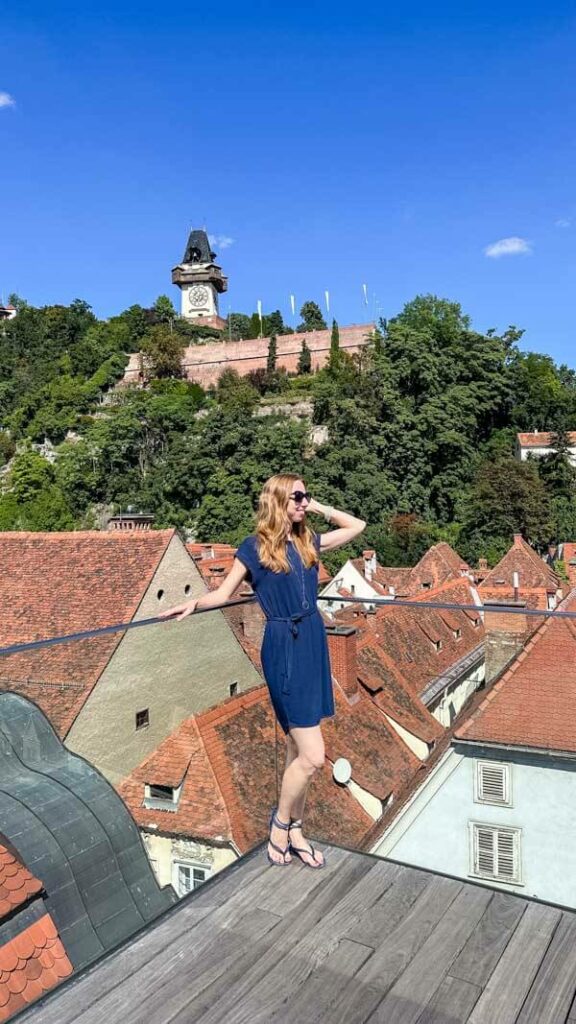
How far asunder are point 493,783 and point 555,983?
909mm

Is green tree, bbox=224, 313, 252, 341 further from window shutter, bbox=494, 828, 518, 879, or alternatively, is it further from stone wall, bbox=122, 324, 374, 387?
window shutter, bbox=494, 828, 518, 879

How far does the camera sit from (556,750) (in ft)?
10.6

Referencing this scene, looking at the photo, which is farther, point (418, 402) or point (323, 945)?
point (418, 402)

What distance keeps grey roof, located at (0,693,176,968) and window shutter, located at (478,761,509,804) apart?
1254mm

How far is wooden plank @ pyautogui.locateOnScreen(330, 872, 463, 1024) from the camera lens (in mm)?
2080

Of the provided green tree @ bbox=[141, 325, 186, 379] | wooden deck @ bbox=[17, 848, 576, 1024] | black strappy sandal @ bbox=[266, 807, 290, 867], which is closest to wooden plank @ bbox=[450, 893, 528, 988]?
wooden deck @ bbox=[17, 848, 576, 1024]

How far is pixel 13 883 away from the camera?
230cm

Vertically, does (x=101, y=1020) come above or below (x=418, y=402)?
below

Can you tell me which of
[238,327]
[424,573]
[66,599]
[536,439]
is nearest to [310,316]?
[238,327]

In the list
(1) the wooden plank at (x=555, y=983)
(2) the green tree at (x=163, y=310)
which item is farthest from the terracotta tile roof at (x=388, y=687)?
(2) the green tree at (x=163, y=310)

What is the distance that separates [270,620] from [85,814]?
899 mm

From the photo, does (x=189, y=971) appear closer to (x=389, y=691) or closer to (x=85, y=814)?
(x=85, y=814)

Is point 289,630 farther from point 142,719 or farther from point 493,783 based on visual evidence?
point 493,783

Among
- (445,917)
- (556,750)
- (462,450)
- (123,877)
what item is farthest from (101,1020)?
(462,450)
